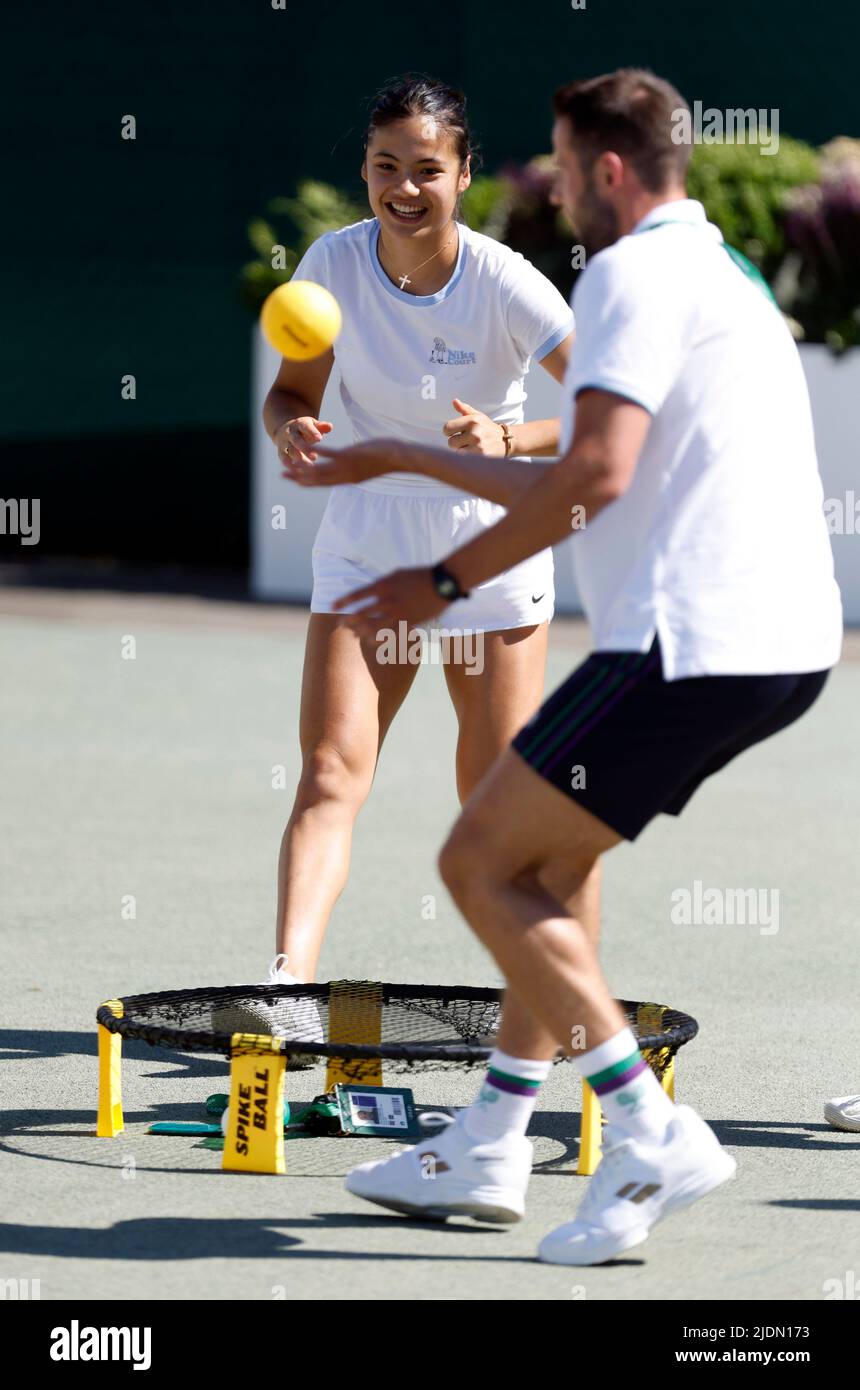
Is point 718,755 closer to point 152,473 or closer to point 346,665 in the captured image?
point 346,665

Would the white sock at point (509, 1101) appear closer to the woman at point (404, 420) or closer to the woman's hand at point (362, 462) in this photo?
the woman at point (404, 420)

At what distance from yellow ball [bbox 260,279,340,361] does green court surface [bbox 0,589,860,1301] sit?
1.66 metres

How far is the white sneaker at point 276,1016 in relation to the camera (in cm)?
488

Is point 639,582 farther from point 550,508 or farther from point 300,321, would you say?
point 300,321

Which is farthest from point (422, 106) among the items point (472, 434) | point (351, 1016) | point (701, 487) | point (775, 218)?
point (775, 218)

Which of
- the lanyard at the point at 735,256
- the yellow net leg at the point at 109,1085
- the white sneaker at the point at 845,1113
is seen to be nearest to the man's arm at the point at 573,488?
the lanyard at the point at 735,256

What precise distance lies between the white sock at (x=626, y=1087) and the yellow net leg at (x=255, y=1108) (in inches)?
30.6

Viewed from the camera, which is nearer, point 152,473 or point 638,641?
point 638,641

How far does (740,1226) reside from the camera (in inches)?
164

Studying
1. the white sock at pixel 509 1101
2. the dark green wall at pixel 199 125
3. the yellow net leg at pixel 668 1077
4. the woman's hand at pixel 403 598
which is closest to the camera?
the woman's hand at pixel 403 598
